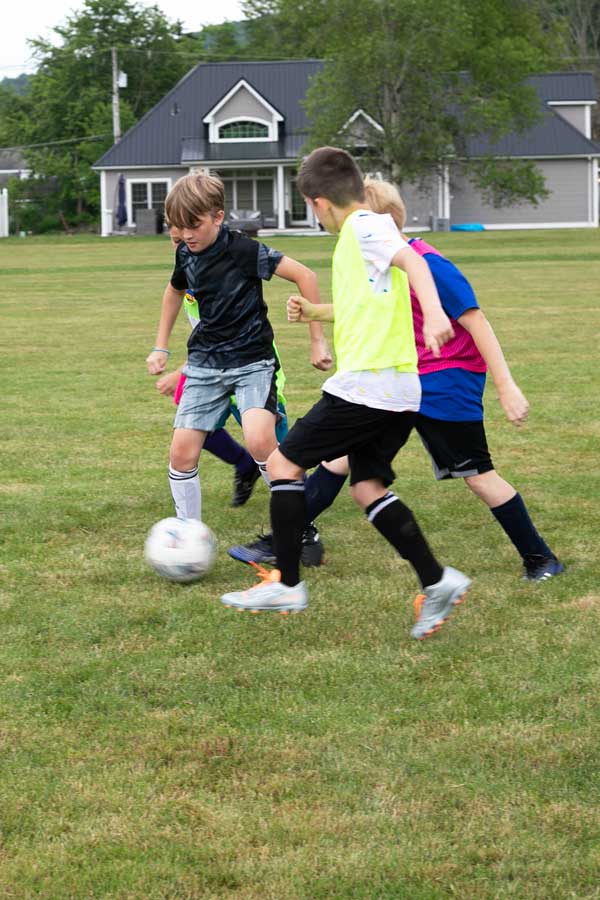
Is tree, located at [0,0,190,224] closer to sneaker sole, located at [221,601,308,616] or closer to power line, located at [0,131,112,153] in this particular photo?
power line, located at [0,131,112,153]

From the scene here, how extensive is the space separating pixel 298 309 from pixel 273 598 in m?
1.08

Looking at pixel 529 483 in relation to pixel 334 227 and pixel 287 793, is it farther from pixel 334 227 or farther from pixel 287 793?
pixel 287 793

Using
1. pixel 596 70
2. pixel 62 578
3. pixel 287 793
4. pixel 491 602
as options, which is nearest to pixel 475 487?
pixel 491 602

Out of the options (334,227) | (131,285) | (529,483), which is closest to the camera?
(334,227)

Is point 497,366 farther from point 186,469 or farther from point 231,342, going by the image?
point 186,469

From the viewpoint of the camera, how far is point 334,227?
4523 millimetres

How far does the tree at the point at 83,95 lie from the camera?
6141 centimetres

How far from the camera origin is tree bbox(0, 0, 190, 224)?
61406 mm

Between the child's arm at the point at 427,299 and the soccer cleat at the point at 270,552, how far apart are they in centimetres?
161

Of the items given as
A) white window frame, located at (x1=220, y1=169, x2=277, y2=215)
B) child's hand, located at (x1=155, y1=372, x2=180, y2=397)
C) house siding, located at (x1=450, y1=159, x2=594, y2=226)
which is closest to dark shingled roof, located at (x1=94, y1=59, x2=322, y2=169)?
white window frame, located at (x1=220, y1=169, x2=277, y2=215)

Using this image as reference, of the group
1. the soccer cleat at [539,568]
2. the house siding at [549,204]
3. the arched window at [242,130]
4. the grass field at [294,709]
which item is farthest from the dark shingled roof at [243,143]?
the soccer cleat at [539,568]

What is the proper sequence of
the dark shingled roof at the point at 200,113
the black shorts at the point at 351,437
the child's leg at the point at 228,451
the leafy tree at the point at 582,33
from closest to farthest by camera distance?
the black shorts at the point at 351,437, the child's leg at the point at 228,451, the dark shingled roof at the point at 200,113, the leafy tree at the point at 582,33

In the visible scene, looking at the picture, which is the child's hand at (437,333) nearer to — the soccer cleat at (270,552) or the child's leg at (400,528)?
the child's leg at (400,528)

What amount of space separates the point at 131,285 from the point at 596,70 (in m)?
60.3
